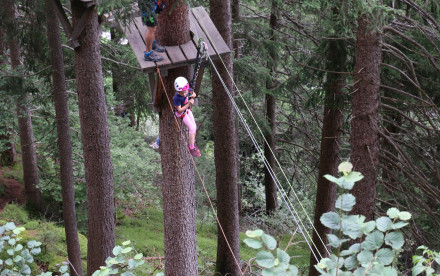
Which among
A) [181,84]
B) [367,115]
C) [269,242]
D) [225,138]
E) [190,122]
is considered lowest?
[225,138]

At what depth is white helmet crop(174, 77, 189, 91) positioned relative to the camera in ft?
16.8

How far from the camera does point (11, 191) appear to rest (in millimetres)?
13898

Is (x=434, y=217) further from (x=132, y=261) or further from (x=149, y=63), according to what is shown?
(x=132, y=261)

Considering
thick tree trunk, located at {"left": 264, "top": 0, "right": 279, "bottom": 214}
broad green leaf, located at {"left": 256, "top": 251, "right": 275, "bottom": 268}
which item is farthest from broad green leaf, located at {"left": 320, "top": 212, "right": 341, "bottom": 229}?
thick tree trunk, located at {"left": 264, "top": 0, "right": 279, "bottom": 214}

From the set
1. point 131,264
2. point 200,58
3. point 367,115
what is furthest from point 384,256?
point 367,115

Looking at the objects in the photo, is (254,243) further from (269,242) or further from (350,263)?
(350,263)

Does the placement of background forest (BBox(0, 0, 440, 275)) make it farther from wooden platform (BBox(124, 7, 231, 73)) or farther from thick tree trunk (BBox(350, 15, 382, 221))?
wooden platform (BBox(124, 7, 231, 73))

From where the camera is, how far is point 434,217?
259 inches

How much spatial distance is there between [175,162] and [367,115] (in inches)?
120

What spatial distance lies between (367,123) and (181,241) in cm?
325

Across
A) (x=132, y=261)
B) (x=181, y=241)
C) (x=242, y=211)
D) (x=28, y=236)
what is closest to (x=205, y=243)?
(x=242, y=211)

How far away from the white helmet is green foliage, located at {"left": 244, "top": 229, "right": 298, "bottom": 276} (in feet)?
11.8

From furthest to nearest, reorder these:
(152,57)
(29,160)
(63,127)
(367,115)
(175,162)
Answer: (29,160) → (63,127) → (367,115) → (175,162) → (152,57)

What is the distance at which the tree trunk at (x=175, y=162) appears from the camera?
5375 millimetres
